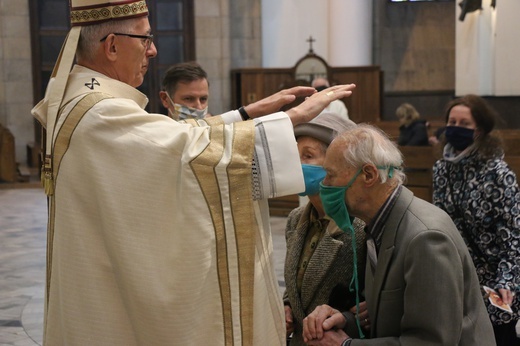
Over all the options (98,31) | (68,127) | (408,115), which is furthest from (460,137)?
(408,115)

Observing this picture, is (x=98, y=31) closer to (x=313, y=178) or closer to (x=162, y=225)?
(x=162, y=225)

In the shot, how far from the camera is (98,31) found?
252 centimetres

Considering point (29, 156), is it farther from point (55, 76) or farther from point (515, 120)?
point (55, 76)


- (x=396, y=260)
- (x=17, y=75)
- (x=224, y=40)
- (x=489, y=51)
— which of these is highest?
(x=224, y=40)

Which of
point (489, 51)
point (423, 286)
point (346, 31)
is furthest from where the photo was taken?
point (346, 31)

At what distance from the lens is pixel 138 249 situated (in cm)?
229

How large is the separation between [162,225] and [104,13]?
693 millimetres

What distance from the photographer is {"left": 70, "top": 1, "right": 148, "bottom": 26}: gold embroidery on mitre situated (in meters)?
2.51

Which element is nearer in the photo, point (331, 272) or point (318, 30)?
point (331, 272)

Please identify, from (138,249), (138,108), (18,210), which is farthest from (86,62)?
(18,210)

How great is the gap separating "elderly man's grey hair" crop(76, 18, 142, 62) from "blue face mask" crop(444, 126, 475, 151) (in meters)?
1.92

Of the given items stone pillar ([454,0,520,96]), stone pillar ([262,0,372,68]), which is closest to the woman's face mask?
stone pillar ([454,0,520,96])

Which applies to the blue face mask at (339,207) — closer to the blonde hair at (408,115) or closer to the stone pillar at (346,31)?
the blonde hair at (408,115)

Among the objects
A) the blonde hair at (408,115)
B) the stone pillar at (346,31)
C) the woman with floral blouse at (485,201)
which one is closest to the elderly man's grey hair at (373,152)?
the woman with floral blouse at (485,201)
